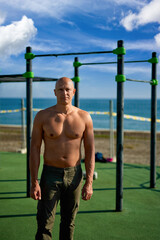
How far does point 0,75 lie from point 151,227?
422cm

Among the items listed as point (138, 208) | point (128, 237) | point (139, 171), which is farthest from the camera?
point (139, 171)

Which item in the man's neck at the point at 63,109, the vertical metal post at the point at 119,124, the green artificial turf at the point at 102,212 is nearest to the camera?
the man's neck at the point at 63,109

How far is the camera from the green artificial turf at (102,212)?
11.4 feet

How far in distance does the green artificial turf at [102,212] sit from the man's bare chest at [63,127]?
63.5 inches

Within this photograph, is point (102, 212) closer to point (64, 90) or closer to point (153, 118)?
point (153, 118)

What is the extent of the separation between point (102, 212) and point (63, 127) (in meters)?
2.26

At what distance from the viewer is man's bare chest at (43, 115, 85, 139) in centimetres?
247

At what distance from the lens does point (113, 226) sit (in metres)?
3.68

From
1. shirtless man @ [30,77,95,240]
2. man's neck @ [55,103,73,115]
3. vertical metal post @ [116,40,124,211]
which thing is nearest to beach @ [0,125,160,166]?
vertical metal post @ [116,40,124,211]

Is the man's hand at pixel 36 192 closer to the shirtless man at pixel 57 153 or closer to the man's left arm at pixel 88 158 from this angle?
the shirtless man at pixel 57 153

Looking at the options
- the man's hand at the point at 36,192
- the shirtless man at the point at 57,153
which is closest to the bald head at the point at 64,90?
the shirtless man at the point at 57,153

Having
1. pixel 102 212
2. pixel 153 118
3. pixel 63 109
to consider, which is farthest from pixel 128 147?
pixel 63 109

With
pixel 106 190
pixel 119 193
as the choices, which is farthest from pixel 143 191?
pixel 119 193

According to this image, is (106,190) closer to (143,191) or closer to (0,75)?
(143,191)
